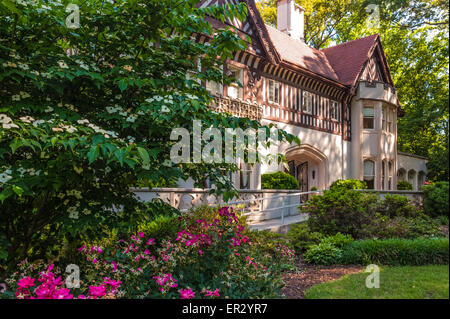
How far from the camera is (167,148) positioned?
3.63m

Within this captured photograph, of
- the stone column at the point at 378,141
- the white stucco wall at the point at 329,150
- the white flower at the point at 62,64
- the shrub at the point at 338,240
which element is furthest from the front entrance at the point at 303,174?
the white flower at the point at 62,64

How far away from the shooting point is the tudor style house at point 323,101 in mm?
14664

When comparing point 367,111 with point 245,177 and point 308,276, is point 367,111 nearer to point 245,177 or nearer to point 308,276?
point 245,177

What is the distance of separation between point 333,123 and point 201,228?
577 inches

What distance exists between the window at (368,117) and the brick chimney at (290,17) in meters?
5.41

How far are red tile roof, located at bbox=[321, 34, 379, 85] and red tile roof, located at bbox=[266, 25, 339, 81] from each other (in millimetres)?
419

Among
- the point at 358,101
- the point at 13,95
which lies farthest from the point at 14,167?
the point at 358,101

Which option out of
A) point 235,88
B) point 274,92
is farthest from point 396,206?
point 274,92

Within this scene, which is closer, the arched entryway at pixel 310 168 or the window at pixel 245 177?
the window at pixel 245 177

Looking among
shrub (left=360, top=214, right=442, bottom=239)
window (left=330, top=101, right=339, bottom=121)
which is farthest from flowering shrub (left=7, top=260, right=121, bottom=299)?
window (left=330, top=101, right=339, bottom=121)

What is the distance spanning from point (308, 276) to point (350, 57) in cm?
1731

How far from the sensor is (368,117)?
63.6 ft

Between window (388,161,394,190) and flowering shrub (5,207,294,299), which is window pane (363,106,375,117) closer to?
window (388,161,394,190)

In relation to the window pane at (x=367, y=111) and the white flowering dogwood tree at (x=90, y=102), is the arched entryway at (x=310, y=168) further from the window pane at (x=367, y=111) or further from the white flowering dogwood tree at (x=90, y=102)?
the white flowering dogwood tree at (x=90, y=102)
